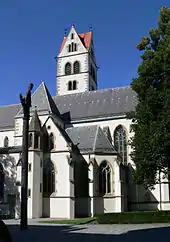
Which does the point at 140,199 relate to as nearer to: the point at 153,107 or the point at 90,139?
the point at 90,139

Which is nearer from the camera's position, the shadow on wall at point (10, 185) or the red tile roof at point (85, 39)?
the shadow on wall at point (10, 185)

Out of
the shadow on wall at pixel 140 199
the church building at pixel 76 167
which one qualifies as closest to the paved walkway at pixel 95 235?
the church building at pixel 76 167

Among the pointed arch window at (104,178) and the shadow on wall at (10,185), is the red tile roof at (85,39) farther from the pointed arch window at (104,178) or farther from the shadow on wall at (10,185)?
the shadow on wall at (10,185)

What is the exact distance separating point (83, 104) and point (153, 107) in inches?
710

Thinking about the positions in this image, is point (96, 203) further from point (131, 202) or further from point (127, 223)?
point (127, 223)

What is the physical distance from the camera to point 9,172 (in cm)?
3008

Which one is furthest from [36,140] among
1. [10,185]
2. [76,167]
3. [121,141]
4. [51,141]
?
[121,141]

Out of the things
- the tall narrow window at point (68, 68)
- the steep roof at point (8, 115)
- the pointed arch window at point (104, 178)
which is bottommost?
the pointed arch window at point (104, 178)

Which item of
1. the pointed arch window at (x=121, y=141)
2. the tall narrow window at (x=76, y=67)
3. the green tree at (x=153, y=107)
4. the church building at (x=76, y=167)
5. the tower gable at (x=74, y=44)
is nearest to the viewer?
the green tree at (x=153, y=107)

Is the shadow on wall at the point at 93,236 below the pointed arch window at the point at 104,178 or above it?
below

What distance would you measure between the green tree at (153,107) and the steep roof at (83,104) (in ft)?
37.9

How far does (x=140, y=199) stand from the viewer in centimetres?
3212

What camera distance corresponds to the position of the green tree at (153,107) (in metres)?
20.5

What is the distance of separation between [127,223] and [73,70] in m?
36.8
